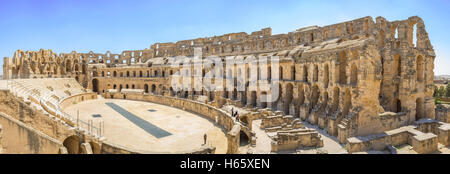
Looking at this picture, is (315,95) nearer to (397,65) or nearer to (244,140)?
(397,65)

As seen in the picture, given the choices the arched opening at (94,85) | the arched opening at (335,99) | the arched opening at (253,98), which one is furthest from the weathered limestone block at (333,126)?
the arched opening at (94,85)

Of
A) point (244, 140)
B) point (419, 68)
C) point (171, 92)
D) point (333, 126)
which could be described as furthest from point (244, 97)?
point (419, 68)

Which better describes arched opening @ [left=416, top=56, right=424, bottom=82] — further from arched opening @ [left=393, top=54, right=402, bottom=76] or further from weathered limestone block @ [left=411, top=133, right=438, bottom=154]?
weathered limestone block @ [left=411, top=133, right=438, bottom=154]

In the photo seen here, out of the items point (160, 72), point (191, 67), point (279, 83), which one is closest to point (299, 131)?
point (279, 83)

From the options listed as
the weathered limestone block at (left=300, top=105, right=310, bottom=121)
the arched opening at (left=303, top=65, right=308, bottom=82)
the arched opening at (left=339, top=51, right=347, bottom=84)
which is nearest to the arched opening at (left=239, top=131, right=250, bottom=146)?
the weathered limestone block at (left=300, top=105, right=310, bottom=121)

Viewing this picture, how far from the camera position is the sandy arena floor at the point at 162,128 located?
13773 millimetres

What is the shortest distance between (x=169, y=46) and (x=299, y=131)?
39.1m

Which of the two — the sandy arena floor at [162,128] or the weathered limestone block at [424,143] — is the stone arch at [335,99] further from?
the sandy arena floor at [162,128]

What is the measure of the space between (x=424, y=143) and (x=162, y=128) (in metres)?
17.6

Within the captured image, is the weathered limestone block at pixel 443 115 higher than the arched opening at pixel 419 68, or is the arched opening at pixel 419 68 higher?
the arched opening at pixel 419 68

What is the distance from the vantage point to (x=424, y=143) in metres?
13.4

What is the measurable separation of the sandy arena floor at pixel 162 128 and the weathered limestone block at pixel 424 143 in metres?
11.8

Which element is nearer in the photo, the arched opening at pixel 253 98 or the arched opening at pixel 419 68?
the arched opening at pixel 419 68

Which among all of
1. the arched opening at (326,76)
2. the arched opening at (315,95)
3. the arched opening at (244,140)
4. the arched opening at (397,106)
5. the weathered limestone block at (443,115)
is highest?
the arched opening at (326,76)
